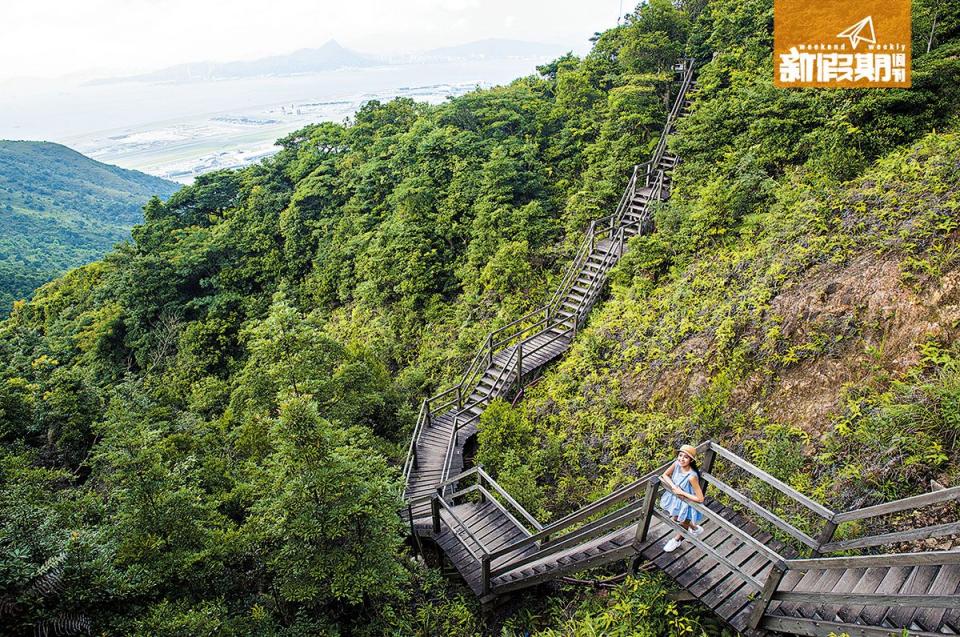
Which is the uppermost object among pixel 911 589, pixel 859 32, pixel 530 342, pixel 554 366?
pixel 859 32

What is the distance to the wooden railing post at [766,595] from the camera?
419 centimetres

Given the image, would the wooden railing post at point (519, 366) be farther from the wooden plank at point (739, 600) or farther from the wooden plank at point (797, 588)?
the wooden plank at point (797, 588)

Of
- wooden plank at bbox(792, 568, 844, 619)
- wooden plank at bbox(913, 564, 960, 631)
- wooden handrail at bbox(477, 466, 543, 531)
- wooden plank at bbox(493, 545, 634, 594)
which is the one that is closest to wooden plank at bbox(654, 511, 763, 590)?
wooden plank at bbox(792, 568, 844, 619)

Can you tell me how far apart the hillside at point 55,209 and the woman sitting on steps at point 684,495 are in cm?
5952

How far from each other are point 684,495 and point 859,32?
11.1m

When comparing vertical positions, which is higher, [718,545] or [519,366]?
[718,545]

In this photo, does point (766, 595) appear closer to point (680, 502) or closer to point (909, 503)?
point (680, 502)

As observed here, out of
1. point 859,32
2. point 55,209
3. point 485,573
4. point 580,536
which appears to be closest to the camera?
point 580,536

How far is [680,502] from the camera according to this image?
5.57m

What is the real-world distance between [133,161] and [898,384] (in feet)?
592

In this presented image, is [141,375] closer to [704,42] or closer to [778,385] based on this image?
[778,385]

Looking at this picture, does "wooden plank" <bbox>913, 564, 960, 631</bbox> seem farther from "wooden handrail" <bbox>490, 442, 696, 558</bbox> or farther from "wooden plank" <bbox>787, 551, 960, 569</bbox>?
"wooden handrail" <bbox>490, 442, 696, 558</bbox>

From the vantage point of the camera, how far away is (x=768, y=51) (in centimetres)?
1343

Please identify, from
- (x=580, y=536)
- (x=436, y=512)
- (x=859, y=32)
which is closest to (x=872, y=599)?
(x=580, y=536)
